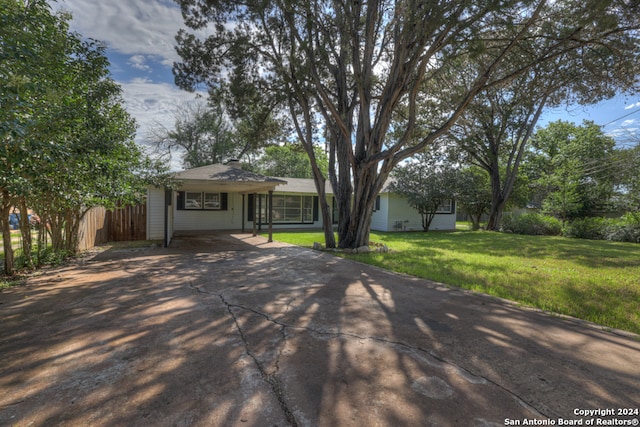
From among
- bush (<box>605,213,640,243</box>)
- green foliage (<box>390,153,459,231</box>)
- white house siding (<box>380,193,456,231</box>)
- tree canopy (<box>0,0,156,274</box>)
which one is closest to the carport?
tree canopy (<box>0,0,156,274</box>)

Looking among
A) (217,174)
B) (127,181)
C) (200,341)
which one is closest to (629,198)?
(217,174)

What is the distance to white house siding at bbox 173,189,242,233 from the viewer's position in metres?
14.1

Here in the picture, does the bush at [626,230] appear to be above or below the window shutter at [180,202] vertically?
below

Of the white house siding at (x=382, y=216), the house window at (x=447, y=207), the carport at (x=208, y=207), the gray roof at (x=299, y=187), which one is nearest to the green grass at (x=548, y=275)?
the carport at (x=208, y=207)

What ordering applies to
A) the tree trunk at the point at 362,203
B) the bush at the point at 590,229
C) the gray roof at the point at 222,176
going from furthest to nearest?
1. the bush at the point at 590,229
2. the gray roof at the point at 222,176
3. the tree trunk at the point at 362,203

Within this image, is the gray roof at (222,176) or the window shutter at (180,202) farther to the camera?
the window shutter at (180,202)

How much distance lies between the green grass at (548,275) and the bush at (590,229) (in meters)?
5.94

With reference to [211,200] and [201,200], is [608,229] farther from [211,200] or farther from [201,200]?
[201,200]

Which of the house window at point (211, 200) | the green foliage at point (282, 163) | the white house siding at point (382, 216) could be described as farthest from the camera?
the green foliage at point (282, 163)

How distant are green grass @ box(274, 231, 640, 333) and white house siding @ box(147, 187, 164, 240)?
8.55m

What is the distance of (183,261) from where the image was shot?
24.0ft

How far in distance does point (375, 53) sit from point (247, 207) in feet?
30.9

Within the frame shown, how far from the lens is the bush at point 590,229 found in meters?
14.0

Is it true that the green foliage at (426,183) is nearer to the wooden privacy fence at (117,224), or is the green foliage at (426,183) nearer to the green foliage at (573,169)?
the green foliage at (573,169)
